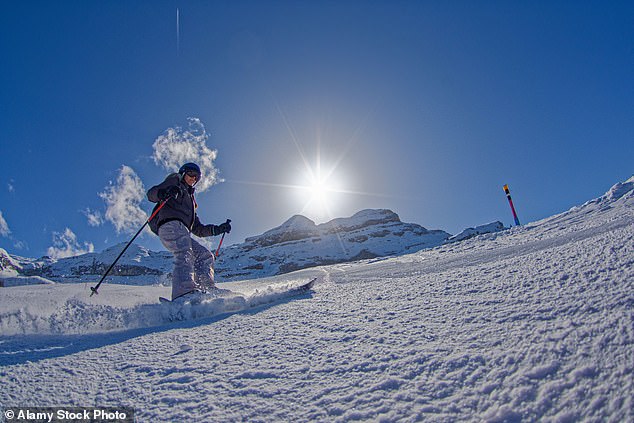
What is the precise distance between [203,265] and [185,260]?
62cm

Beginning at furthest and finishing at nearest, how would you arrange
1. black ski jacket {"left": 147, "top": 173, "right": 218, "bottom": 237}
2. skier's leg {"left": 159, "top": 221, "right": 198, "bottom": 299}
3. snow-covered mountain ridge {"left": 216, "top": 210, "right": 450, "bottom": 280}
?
snow-covered mountain ridge {"left": 216, "top": 210, "right": 450, "bottom": 280} → black ski jacket {"left": 147, "top": 173, "right": 218, "bottom": 237} → skier's leg {"left": 159, "top": 221, "right": 198, "bottom": 299}

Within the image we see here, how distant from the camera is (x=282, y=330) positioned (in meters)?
1.69

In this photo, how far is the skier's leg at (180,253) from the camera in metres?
3.18

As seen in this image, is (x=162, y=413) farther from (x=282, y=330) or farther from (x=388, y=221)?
(x=388, y=221)

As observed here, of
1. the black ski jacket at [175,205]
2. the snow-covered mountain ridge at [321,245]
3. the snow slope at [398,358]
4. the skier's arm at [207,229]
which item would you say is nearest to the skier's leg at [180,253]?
the black ski jacket at [175,205]

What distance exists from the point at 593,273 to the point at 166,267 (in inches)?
3826

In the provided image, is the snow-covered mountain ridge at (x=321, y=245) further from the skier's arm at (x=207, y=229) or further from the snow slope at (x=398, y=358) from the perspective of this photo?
the snow slope at (x=398, y=358)

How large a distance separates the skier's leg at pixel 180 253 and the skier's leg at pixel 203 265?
31 centimetres

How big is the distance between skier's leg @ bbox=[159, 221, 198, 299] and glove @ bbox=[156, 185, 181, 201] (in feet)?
1.05

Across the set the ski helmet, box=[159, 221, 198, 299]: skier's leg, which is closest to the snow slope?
box=[159, 221, 198, 299]: skier's leg

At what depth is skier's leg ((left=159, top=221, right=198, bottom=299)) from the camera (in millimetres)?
3184

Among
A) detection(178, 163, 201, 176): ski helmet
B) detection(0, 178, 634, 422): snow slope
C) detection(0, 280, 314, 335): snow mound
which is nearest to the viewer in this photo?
detection(0, 178, 634, 422): snow slope

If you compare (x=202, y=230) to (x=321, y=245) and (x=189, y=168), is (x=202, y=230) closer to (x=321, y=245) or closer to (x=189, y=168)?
(x=189, y=168)

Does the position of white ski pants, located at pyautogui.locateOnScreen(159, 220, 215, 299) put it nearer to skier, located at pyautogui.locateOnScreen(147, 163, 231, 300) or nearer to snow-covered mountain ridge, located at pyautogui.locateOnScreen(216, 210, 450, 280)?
skier, located at pyautogui.locateOnScreen(147, 163, 231, 300)
